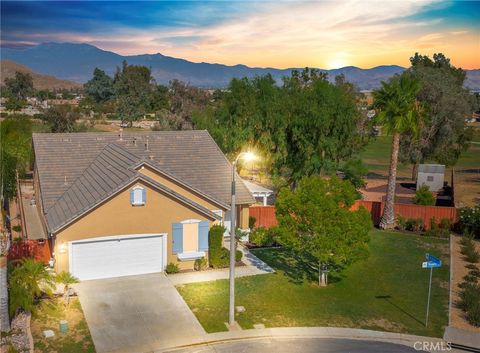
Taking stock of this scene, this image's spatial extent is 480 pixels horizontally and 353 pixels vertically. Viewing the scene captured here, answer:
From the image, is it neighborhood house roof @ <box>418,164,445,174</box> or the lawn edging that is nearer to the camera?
the lawn edging

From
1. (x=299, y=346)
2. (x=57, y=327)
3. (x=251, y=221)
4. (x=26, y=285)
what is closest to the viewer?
(x=299, y=346)

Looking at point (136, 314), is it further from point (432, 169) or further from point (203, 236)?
point (432, 169)

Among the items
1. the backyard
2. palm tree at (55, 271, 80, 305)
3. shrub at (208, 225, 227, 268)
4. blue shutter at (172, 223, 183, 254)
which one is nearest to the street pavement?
palm tree at (55, 271, 80, 305)

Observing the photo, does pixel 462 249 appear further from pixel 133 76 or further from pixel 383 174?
pixel 133 76

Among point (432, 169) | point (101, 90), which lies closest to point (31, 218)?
point (432, 169)

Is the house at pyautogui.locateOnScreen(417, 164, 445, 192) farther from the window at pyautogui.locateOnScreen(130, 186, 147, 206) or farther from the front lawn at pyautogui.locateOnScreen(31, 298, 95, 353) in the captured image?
the front lawn at pyautogui.locateOnScreen(31, 298, 95, 353)

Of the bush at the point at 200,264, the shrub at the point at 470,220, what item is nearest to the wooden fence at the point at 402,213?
the shrub at the point at 470,220
